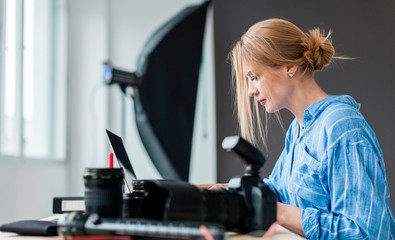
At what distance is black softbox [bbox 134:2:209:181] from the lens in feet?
8.08

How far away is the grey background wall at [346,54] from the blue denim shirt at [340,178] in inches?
42.1

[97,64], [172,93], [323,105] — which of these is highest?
[97,64]

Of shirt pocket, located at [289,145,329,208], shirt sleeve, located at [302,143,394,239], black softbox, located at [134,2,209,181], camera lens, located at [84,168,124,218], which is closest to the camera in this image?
camera lens, located at [84,168,124,218]

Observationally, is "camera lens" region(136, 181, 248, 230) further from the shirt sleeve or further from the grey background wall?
the grey background wall

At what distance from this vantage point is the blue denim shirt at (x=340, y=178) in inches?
34.5

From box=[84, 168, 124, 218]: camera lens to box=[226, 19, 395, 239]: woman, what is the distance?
43cm

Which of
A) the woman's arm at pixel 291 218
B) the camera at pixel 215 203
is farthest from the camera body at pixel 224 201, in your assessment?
the woman's arm at pixel 291 218

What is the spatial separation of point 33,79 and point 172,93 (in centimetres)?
81

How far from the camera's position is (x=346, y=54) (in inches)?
84.0

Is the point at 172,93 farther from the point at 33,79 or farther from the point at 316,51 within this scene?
the point at 316,51

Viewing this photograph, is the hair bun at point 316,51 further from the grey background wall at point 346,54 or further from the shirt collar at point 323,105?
the grey background wall at point 346,54

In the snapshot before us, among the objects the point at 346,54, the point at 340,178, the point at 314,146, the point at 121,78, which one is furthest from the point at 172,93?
the point at 340,178

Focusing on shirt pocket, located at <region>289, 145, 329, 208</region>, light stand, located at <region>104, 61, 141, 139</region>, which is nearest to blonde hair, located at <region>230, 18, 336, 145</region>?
shirt pocket, located at <region>289, 145, 329, 208</region>

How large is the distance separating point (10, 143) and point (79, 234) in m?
1.71
